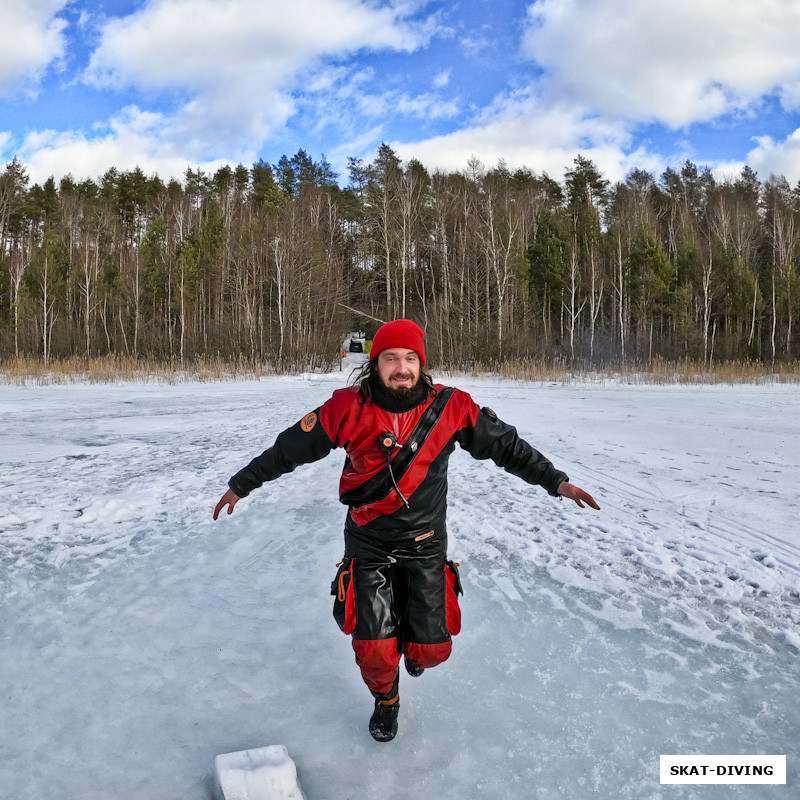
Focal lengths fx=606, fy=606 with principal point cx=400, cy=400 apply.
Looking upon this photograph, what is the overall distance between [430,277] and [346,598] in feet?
118

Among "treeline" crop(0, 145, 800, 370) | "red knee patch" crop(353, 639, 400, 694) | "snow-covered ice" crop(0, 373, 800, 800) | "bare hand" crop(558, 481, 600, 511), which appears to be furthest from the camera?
"treeline" crop(0, 145, 800, 370)

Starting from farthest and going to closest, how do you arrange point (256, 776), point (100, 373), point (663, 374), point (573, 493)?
point (663, 374) → point (100, 373) → point (573, 493) → point (256, 776)

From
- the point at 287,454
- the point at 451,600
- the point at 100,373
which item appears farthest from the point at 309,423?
the point at 100,373

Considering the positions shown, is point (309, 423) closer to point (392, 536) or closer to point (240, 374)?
point (392, 536)

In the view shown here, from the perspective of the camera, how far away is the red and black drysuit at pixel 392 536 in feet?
6.54

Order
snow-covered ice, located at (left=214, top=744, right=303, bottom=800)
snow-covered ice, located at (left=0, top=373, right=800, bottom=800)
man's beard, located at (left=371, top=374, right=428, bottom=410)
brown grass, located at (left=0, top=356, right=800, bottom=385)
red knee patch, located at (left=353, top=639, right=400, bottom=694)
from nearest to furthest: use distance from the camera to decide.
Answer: snow-covered ice, located at (left=214, top=744, right=303, bottom=800)
snow-covered ice, located at (left=0, top=373, right=800, bottom=800)
red knee patch, located at (left=353, top=639, right=400, bottom=694)
man's beard, located at (left=371, top=374, right=428, bottom=410)
brown grass, located at (left=0, top=356, right=800, bottom=385)

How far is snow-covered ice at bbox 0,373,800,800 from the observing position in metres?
1.85

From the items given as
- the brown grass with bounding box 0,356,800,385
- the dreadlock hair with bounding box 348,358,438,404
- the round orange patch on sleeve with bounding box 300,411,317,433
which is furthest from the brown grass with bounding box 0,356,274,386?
the dreadlock hair with bounding box 348,358,438,404

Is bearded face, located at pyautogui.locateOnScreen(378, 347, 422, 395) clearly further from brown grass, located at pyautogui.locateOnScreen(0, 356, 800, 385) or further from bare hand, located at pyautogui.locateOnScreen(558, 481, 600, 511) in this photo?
brown grass, located at pyautogui.locateOnScreen(0, 356, 800, 385)

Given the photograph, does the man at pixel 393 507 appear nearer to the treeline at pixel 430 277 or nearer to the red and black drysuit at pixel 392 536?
the red and black drysuit at pixel 392 536

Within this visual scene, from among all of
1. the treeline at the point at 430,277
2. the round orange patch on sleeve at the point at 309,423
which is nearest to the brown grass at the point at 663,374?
the treeline at the point at 430,277

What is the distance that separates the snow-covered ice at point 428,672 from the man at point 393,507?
273 mm

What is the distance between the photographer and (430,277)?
3684 cm

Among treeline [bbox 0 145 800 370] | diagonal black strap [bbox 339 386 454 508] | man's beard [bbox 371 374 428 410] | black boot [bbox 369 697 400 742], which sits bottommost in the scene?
black boot [bbox 369 697 400 742]
